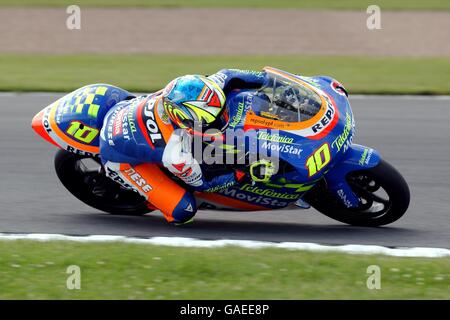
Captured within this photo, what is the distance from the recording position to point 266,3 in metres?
23.3

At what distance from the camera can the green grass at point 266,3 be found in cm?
2281

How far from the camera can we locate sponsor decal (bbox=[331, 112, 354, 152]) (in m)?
7.14

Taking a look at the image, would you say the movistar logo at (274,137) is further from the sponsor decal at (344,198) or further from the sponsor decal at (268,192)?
the sponsor decal at (344,198)

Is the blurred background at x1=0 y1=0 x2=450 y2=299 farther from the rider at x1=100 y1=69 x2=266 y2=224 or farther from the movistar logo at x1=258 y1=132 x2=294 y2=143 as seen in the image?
the movistar logo at x1=258 y1=132 x2=294 y2=143

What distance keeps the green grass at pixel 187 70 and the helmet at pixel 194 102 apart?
21.3 feet

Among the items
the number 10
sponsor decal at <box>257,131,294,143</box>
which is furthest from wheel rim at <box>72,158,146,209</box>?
the number 10

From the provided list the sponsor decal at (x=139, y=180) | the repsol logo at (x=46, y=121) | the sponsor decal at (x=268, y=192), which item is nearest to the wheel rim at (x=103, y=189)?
the repsol logo at (x=46, y=121)

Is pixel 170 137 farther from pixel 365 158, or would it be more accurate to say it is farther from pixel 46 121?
pixel 365 158

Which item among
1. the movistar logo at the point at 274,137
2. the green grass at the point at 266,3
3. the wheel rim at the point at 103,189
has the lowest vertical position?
the wheel rim at the point at 103,189

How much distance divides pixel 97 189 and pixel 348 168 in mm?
2163
